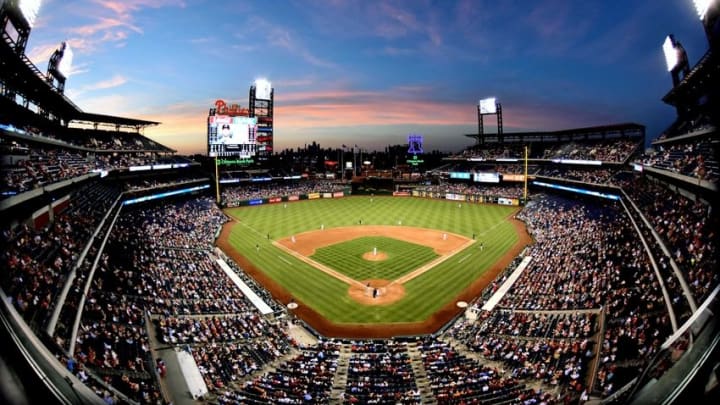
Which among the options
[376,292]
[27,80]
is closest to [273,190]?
[27,80]

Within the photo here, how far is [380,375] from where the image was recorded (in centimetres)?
1526

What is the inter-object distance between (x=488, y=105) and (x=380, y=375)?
70.0 metres

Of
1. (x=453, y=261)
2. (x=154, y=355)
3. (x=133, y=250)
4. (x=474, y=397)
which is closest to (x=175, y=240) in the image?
(x=133, y=250)

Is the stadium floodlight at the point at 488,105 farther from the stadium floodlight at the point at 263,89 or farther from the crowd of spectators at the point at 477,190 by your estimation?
the stadium floodlight at the point at 263,89

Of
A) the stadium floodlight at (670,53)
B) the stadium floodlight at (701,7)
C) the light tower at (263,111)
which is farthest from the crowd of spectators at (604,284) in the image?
the light tower at (263,111)

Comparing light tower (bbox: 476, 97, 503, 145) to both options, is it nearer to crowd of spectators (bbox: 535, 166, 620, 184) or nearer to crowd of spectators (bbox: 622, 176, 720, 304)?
crowd of spectators (bbox: 535, 166, 620, 184)

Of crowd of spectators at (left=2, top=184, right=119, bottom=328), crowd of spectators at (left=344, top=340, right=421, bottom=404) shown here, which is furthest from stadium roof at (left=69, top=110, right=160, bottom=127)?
crowd of spectators at (left=344, top=340, right=421, bottom=404)

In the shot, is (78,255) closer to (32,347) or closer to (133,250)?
(133,250)

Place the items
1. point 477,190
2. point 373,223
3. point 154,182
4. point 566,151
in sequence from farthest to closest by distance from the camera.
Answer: point 477,190 → point 566,151 → point 154,182 → point 373,223

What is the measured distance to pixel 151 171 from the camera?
54062 mm

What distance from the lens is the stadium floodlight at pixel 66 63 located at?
34094mm

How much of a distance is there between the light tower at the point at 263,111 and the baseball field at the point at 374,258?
15207 millimetres

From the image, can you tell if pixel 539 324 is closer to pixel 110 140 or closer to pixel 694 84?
pixel 694 84

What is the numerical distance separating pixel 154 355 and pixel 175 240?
1995 cm
